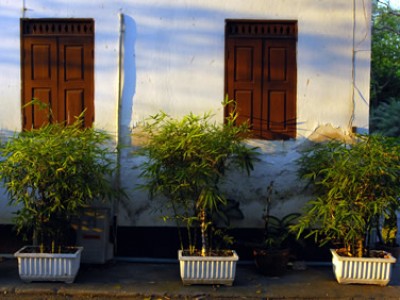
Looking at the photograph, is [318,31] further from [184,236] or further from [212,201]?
[184,236]

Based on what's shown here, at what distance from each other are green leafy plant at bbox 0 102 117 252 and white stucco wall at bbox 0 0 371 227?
0.72m

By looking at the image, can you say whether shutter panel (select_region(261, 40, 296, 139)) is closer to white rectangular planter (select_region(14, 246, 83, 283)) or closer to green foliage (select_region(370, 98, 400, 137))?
white rectangular planter (select_region(14, 246, 83, 283))

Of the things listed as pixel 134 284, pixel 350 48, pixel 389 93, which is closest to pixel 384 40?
pixel 389 93

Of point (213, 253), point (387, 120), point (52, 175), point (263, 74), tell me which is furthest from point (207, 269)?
point (387, 120)

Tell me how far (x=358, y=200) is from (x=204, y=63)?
8.27 ft

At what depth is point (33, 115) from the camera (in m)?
6.00

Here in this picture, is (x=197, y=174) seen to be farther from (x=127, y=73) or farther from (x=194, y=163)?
(x=127, y=73)

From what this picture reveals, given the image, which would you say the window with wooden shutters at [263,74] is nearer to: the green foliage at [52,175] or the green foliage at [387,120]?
the green foliage at [52,175]

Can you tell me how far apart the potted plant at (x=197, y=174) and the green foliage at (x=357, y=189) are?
0.94 meters

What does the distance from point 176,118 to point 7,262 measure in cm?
287

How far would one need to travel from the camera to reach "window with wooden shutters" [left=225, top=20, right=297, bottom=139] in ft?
19.4

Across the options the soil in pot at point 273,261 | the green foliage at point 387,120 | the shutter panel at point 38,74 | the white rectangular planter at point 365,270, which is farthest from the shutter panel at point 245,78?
the green foliage at point 387,120

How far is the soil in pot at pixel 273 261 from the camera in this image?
5.44 metres

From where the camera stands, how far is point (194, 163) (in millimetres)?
5012
